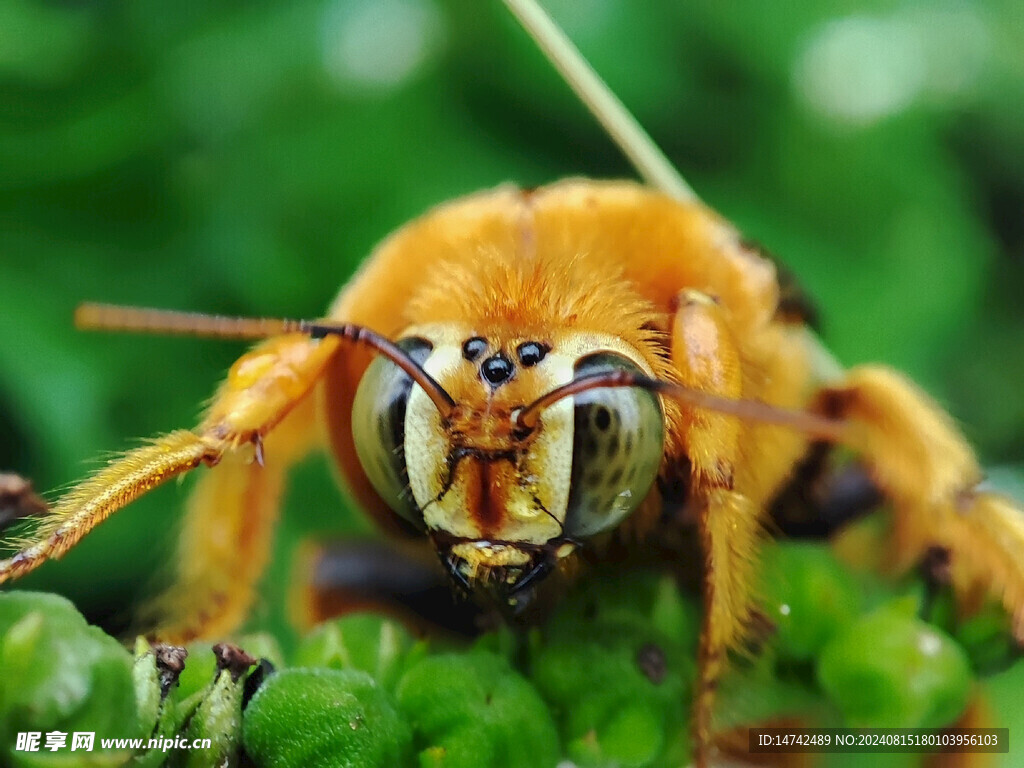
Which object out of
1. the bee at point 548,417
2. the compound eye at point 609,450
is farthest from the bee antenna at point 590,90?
the compound eye at point 609,450

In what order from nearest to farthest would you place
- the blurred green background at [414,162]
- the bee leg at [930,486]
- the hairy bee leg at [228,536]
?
the bee leg at [930,486] < the hairy bee leg at [228,536] < the blurred green background at [414,162]

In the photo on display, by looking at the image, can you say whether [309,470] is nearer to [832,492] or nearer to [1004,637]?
[832,492]

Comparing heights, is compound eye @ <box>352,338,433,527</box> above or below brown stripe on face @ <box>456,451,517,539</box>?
above

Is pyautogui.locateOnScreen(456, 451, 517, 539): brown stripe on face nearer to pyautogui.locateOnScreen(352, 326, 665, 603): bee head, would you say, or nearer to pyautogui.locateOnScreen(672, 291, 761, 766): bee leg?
pyautogui.locateOnScreen(352, 326, 665, 603): bee head

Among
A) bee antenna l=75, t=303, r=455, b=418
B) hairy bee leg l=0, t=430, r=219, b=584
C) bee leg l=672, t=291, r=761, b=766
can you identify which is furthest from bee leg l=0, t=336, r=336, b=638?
bee leg l=672, t=291, r=761, b=766

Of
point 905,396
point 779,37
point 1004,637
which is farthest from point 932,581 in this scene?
point 779,37

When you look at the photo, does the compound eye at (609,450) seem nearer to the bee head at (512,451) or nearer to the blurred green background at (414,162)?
the bee head at (512,451)
